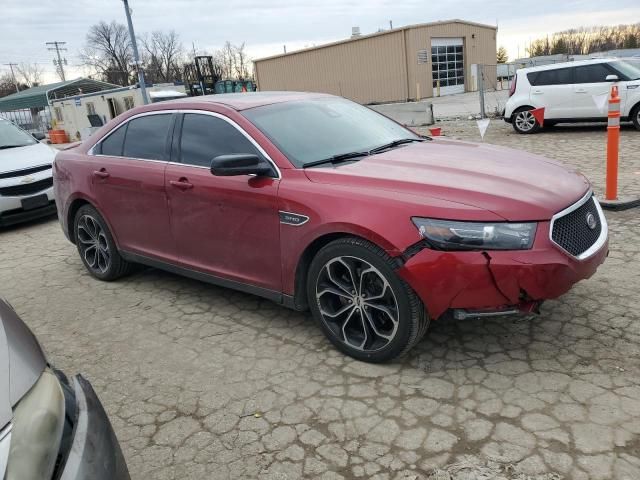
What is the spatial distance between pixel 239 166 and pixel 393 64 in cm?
2674

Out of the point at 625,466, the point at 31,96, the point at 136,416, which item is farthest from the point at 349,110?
the point at 31,96

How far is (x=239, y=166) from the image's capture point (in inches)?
129

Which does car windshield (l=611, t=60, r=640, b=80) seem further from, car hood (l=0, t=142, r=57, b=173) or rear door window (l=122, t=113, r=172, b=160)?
car hood (l=0, t=142, r=57, b=173)

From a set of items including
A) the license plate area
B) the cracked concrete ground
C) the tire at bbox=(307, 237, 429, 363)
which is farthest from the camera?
the license plate area

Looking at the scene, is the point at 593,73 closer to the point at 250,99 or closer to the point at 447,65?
the point at 250,99

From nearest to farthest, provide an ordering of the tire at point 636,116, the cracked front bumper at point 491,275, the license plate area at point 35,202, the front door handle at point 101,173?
the cracked front bumper at point 491,275
the front door handle at point 101,173
the license plate area at point 35,202
the tire at point 636,116

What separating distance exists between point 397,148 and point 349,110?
0.69 metres

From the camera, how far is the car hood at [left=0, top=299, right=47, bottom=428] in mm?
1558

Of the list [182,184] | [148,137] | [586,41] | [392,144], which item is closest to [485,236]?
[392,144]

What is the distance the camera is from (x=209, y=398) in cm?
306

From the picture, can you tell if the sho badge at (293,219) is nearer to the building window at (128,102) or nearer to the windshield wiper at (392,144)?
the windshield wiper at (392,144)

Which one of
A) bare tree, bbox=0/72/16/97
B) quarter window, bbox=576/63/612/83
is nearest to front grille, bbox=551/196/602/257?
quarter window, bbox=576/63/612/83

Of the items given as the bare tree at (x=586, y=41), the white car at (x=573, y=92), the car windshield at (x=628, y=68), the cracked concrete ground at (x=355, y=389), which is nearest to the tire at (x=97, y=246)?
the cracked concrete ground at (x=355, y=389)

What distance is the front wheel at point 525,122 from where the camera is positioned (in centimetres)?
1227
